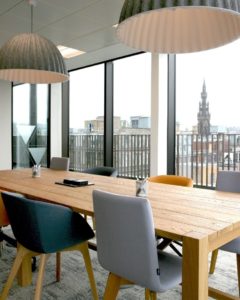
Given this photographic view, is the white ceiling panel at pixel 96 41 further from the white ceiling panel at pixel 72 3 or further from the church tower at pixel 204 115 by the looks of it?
the church tower at pixel 204 115

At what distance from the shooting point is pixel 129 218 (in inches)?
56.3

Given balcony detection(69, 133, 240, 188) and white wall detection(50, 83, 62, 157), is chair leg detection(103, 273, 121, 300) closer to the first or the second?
balcony detection(69, 133, 240, 188)

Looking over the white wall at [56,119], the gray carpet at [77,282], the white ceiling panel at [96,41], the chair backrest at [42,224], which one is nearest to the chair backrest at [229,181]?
the gray carpet at [77,282]

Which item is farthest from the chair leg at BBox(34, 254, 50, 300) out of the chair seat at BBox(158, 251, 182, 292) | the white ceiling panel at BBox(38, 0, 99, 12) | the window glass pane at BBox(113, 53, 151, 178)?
the window glass pane at BBox(113, 53, 151, 178)

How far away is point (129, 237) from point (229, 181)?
5.00 ft

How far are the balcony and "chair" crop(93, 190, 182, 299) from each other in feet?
10.1

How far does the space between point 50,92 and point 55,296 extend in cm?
523

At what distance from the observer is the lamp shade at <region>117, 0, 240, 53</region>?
5.90ft

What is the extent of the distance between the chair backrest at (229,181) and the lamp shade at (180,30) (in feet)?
3.92

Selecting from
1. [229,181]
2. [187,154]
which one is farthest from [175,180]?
[187,154]

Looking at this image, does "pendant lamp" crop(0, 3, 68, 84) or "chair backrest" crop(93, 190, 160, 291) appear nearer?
"chair backrest" crop(93, 190, 160, 291)

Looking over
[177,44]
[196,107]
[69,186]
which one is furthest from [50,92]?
[177,44]

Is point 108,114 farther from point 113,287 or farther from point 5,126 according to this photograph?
point 113,287

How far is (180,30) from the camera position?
198 cm
